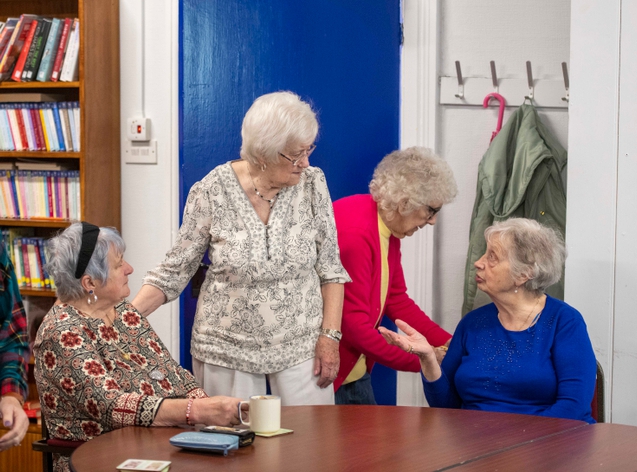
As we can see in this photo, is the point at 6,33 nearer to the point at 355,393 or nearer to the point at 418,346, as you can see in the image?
the point at 355,393

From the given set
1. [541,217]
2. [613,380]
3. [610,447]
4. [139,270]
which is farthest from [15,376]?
[541,217]

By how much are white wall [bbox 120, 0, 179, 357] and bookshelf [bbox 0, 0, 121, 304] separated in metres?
0.05

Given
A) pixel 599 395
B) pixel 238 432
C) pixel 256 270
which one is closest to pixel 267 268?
pixel 256 270

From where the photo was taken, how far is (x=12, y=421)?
6.10 ft

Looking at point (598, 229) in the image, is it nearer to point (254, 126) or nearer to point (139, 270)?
point (254, 126)

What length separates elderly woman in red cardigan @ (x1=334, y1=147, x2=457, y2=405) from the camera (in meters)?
2.66

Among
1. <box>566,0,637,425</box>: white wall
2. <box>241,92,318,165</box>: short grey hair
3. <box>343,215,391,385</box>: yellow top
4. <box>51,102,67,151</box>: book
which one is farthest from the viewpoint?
<box>51,102,67,151</box>: book

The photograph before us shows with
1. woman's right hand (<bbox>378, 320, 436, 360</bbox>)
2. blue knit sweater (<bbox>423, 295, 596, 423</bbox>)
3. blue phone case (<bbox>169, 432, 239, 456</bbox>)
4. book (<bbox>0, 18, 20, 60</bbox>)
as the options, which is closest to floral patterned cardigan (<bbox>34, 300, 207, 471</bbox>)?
blue phone case (<bbox>169, 432, 239, 456</bbox>)

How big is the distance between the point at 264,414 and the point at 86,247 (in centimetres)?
71

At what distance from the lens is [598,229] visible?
268 cm

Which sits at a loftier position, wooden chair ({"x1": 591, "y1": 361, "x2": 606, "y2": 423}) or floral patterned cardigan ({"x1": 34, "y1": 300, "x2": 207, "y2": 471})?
floral patterned cardigan ({"x1": 34, "y1": 300, "x2": 207, "y2": 471})

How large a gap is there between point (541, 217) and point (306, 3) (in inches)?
54.5

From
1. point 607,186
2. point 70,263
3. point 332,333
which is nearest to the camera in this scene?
point 70,263

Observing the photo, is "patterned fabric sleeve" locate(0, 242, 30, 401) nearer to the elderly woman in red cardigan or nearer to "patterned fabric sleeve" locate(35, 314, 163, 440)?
"patterned fabric sleeve" locate(35, 314, 163, 440)
